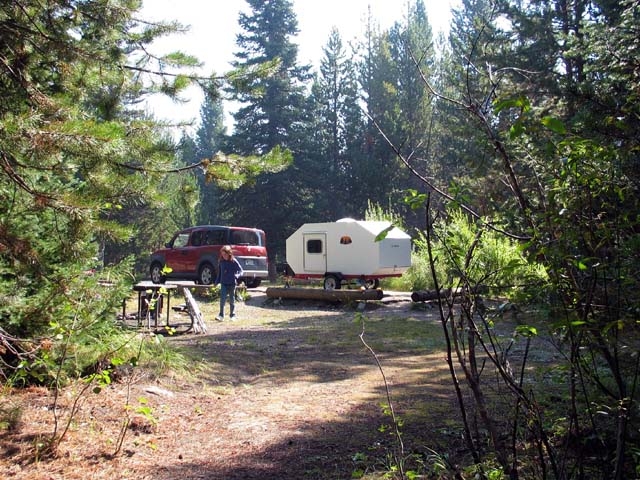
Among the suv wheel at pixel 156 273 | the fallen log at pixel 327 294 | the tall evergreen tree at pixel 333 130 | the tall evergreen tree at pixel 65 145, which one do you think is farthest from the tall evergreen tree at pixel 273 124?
the tall evergreen tree at pixel 65 145

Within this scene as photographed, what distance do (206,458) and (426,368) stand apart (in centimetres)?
397

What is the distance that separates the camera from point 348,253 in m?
18.8

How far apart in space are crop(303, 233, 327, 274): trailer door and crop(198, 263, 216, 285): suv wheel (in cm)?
317

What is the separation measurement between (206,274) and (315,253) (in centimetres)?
381

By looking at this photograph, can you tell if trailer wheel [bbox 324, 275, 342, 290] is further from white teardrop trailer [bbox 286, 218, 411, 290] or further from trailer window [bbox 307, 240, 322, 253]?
trailer window [bbox 307, 240, 322, 253]

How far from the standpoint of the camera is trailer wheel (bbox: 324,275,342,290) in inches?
754

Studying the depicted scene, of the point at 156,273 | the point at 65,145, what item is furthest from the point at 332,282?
the point at 65,145

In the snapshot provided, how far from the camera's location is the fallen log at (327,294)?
15758 millimetres

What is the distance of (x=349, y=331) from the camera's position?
11.2 meters

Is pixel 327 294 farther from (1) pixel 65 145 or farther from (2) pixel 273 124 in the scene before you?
(2) pixel 273 124

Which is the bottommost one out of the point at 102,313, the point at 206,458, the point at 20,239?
the point at 206,458

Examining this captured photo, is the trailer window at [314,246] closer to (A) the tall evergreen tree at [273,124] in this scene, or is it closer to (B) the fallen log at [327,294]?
(B) the fallen log at [327,294]

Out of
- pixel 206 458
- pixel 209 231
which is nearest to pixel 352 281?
pixel 209 231

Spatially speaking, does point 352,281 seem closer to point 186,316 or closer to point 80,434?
point 186,316
